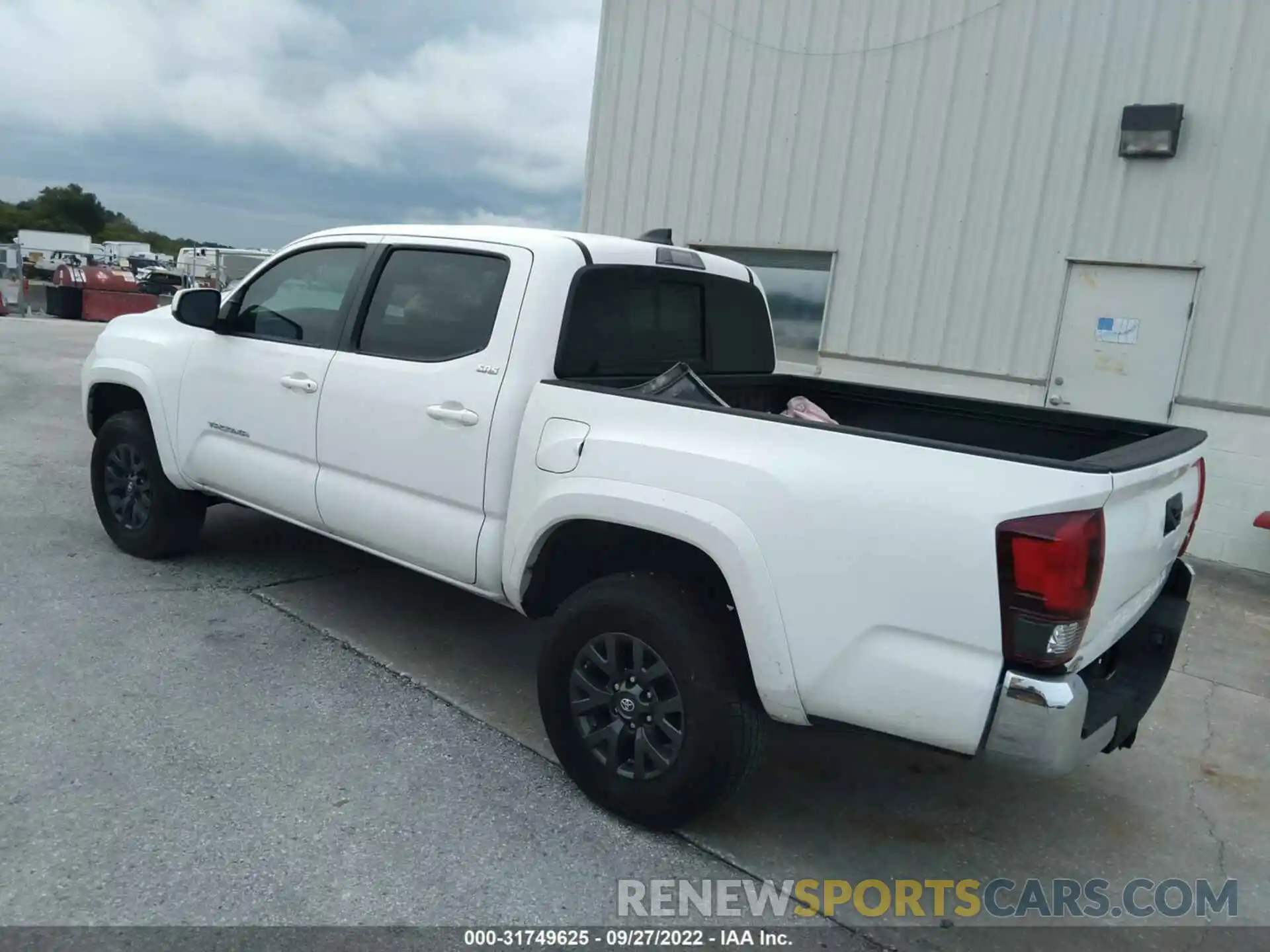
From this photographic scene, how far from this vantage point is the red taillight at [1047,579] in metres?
2.38

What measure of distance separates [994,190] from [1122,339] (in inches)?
61.1

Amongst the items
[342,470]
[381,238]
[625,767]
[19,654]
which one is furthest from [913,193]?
[19,654]

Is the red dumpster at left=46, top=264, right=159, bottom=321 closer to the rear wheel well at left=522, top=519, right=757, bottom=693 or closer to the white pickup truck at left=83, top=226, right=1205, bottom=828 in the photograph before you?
the white pickup truck at left=83, top=226, right=1205, bottom=828

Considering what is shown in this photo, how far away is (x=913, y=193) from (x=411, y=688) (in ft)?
20.1

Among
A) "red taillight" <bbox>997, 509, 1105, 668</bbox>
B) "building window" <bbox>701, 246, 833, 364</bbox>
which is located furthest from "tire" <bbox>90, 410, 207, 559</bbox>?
"building window" <bbox>701, 246, 833, 364</bbox>

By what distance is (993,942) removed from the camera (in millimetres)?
2842

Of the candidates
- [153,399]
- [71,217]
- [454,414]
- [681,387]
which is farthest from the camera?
[71,217]

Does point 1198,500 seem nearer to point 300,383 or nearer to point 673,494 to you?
point 673,494

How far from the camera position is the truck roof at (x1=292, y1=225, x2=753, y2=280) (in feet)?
12.1

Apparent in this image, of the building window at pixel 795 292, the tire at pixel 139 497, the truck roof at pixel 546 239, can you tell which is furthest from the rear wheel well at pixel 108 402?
the building window at pixel 795 292

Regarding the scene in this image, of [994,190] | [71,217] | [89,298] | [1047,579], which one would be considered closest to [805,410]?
[1047,579]

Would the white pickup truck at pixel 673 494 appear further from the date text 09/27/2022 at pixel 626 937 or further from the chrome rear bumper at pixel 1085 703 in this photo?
the date text 09/27/2022 at pixel 626 937

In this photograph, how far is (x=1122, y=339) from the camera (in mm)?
7355

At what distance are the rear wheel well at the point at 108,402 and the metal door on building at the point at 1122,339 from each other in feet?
20.4
